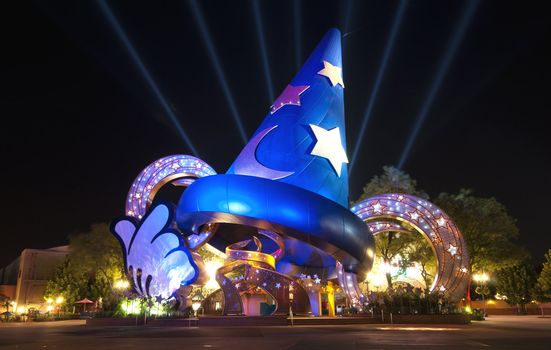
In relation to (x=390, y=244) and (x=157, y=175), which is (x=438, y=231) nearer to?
(x=390, y=244)

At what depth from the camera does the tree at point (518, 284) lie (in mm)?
56531

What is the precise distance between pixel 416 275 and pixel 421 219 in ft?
84.7

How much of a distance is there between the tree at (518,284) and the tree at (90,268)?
50551mm

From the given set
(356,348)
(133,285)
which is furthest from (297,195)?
(133,285)

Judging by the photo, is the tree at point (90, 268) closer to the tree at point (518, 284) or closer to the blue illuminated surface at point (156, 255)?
the blue illuminated surface at point (156, 255)

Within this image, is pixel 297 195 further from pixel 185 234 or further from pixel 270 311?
pixel 270 311

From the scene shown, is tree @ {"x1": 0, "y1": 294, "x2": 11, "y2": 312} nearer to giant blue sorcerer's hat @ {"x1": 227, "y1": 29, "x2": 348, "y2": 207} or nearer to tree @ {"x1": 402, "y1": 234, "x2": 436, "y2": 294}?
giant blue sorcerer's hat @ {"x1": 227, "y1": 29, "x2": 348, "y2": 207}

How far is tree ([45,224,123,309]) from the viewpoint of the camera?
49.8 m

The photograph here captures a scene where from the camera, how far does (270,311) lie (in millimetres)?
29891

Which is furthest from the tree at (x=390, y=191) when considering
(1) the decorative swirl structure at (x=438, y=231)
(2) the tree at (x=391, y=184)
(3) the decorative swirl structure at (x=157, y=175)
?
(3) the decorative swirl structure at (x=157, y=175)

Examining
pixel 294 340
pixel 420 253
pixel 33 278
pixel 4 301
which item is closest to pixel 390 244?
pixel 420 253

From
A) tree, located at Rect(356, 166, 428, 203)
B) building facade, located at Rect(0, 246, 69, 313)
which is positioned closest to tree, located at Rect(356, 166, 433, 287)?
tree, located at Rect(356, 166, 428, 203)

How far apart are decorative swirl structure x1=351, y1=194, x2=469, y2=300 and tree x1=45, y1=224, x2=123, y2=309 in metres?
33.7

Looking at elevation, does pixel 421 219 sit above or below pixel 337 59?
below
